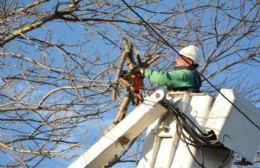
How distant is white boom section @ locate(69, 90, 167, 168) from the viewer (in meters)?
3.10

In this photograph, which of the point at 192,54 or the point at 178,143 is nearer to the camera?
the point at 178,143

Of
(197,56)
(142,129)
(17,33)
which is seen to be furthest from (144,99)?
(17,33)

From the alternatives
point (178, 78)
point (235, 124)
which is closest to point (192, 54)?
point (178, 78)

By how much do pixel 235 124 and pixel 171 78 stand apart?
1.90 ft

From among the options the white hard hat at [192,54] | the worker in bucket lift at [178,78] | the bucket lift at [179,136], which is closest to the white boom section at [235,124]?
the bucket lift at [179,136]

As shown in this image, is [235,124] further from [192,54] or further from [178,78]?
[192,54]

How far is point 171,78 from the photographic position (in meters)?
3.30

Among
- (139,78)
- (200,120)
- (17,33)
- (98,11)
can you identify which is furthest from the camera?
(98,11)

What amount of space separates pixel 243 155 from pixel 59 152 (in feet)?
9.57

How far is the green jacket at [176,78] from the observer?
127 inches

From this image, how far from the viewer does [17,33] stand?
5844 mm

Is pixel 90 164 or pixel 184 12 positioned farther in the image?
pixel 184 12

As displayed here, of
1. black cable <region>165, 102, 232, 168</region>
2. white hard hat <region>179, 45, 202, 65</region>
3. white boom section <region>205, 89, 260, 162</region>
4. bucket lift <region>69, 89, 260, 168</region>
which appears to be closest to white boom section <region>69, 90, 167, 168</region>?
bucket lift <region>69, 89, 260, 168</region>

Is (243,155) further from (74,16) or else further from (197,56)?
(74,16)
